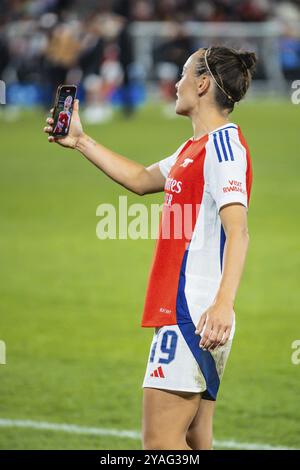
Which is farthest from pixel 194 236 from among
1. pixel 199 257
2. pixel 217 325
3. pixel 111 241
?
pixel 111 241

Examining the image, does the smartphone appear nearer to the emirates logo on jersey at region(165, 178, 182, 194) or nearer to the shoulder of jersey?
the emirates logo on jersey at region(165, 178, 182, 194)

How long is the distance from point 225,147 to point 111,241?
9868 mm

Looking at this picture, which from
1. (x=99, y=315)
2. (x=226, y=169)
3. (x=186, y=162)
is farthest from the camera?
(x=99, y=315)

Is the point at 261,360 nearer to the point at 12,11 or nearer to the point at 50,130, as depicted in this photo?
the point at 50,130

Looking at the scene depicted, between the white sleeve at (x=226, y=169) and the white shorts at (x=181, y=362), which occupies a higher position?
the white sleeve at (x=226, y=169)

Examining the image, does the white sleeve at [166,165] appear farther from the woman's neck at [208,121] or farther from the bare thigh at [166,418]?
the bare thigh at [166,418]

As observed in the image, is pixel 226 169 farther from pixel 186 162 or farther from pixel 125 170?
pixel 125 170

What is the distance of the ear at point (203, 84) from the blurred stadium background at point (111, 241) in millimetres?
2665

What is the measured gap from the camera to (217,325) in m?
4.43

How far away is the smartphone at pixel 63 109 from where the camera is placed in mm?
5188

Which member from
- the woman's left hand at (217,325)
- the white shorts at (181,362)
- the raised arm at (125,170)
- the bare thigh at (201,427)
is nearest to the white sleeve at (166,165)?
the raised arm at (125,170)

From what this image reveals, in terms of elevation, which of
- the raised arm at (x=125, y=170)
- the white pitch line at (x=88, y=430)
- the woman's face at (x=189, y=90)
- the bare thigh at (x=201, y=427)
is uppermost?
the woman's face at (x=189, y=90)

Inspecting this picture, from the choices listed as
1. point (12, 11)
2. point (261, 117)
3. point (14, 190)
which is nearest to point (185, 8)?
point (12, 11)
